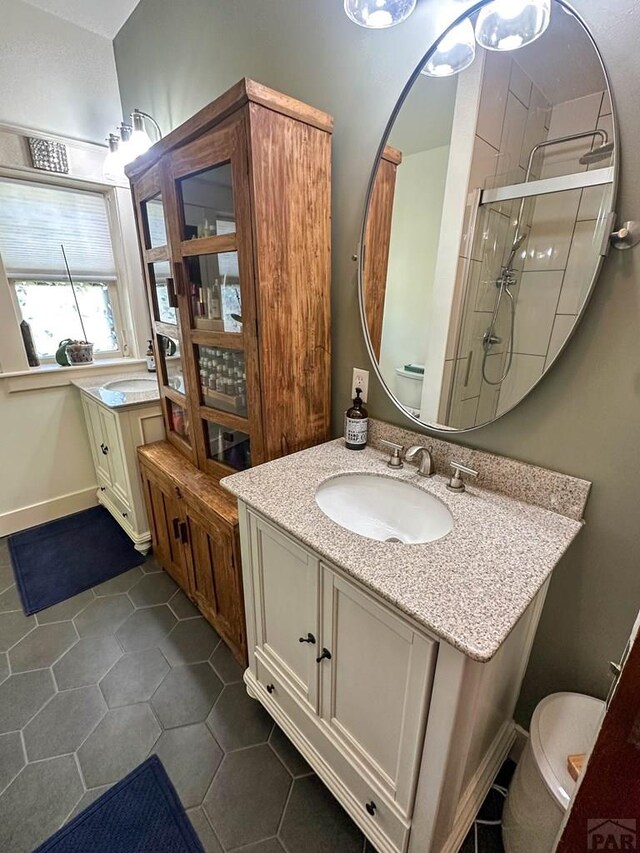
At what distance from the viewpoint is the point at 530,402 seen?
0.99 meters

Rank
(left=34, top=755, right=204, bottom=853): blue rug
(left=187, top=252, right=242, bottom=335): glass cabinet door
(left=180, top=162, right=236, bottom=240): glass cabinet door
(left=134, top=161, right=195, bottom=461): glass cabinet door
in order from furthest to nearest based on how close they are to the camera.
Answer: (left=134, top=161, right=195, bottom=461): glass cabinet door
(left=187, top=252, right=242, bottom=335): glass cabinet door
(left=180, top=162, right=236, bottom=240): glass cabinet door
(left=34, top=755, right=204, bottom=853): blue rug

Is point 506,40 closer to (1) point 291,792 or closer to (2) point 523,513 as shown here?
(2) point 523,513

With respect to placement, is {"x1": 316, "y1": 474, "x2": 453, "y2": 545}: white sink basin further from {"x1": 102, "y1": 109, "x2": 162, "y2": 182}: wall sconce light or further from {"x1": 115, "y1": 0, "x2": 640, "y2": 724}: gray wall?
{"x1": 102, "y1": 109, "x2": 162, "y2": 182}: wall sconce light

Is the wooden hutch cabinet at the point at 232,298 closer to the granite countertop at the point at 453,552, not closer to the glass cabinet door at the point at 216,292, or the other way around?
the glass cabinet door at the point at 216,292

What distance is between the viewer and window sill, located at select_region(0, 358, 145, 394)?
7.06 ft

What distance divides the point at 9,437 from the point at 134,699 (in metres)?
1.70

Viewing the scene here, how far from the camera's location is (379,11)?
3.10ft

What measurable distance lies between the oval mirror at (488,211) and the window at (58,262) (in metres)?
2.07

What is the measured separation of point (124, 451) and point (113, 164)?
157cm

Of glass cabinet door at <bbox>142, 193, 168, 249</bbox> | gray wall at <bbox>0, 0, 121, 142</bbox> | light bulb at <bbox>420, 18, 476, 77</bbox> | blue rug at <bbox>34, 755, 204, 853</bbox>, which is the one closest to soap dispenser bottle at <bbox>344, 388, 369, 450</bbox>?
light bulb at <bbox>420, 18, 476, 77</bbox>

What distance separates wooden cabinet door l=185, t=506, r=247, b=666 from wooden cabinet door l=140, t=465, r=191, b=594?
105mm

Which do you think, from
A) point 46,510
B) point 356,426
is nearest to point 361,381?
point 356,426

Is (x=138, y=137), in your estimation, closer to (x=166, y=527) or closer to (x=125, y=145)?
(x=125, y=145)

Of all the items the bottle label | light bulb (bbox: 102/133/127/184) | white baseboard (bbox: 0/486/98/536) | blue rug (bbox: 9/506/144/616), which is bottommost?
blue rug (bbox: 9/506/144/616)
